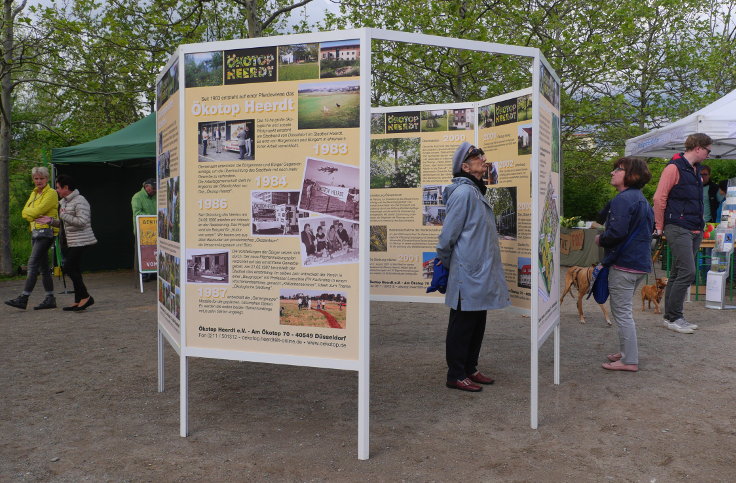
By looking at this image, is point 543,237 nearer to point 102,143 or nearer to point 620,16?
point 102,143

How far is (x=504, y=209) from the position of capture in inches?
187

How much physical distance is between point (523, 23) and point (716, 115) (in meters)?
9.16

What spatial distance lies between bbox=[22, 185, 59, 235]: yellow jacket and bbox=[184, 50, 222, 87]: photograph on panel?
5681 millimetres

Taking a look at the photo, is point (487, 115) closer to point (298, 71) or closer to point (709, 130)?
point (298, 71)

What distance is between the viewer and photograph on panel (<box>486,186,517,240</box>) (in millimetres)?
4629

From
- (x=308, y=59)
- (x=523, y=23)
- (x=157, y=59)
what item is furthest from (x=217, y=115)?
(x=523, y=23)

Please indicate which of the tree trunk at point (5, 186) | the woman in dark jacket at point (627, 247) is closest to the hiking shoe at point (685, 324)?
the woman in dark jacket at point (627, 247)

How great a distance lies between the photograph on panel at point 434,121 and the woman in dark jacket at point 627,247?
1.60 m

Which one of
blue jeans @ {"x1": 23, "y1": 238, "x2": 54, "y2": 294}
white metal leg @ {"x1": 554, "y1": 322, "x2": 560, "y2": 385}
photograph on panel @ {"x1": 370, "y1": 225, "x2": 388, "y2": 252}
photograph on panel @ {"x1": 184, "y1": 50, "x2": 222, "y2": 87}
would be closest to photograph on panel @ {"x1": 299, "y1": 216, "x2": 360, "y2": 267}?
photograph on panel @ {"x1": 184, "y1": 50, "x2": 222, "y2": 87}

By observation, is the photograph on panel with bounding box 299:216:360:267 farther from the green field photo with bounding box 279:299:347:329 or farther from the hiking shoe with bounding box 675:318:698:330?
the hiking shoe with bounding box 675:318:698:330

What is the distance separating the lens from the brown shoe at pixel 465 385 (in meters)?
4.68

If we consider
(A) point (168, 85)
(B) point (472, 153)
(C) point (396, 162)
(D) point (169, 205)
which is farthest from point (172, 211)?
(C) point (396, 162)

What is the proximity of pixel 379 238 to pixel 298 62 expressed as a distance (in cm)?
301

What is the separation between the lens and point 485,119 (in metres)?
4.97
